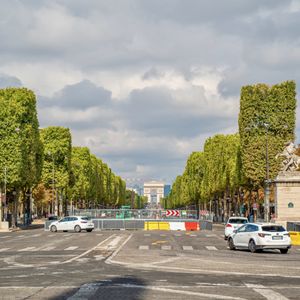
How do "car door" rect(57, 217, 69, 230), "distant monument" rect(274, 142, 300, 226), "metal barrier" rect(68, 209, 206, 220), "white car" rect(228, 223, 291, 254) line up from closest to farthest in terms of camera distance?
"white car" rect(228, 223, 291, 254) < "distant monument" rect(274, 142, 300, 226) < "car door" rect(57, 217, 69, 230) < "metal barrier" rect(68, 209, 206, 220)

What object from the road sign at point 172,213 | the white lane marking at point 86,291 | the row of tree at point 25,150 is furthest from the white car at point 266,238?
the road sign at point 172,213

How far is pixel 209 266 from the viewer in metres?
24.5

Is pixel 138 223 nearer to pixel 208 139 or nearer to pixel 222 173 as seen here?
pixel 222 173

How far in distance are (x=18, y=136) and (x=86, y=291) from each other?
5754 centimetres

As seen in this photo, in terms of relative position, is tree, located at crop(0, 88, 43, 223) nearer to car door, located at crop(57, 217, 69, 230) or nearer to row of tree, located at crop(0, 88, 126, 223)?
row of tree, located at crop(0, 88, 126, 223)

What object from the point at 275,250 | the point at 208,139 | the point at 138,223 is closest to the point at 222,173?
the point at 208,139

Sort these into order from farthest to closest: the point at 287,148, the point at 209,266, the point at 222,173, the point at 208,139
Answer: the point at 208,139 < the point at 222,173 < the point at 287,148 < the point at 209,266

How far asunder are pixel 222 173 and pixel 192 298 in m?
89.0

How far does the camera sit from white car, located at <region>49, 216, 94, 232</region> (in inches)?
2621

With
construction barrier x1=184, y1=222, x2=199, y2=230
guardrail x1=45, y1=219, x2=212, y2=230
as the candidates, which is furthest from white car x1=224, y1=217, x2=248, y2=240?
guardrail x1=45, y1=219, x2=212, y2=230

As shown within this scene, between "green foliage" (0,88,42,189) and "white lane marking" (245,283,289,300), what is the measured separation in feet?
184

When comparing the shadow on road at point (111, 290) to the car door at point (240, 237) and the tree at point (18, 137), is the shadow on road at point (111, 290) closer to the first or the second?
the car door at point (240, 237)

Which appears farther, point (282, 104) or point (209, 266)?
point (282, 104)

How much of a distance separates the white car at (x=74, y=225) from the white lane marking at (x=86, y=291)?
161 feet
